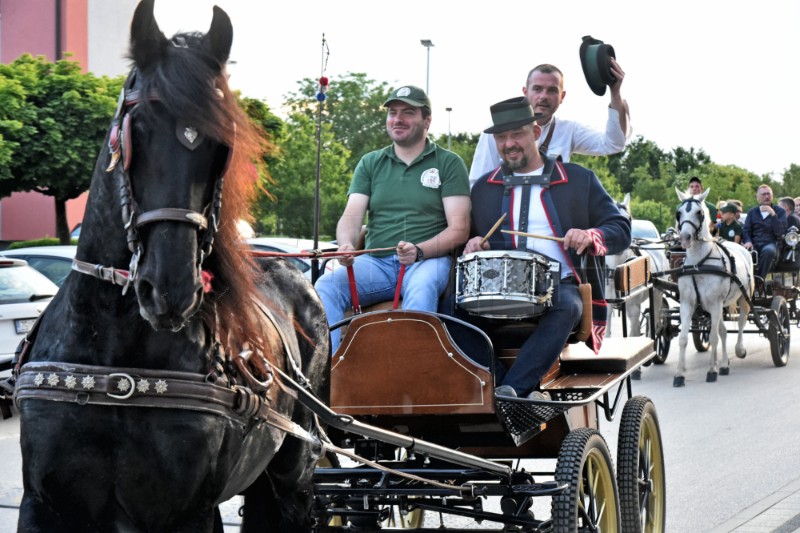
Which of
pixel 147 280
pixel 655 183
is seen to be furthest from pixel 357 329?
pixel 655 183

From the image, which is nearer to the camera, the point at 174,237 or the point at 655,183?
the point at 174,237

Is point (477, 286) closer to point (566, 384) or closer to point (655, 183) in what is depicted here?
point (566, 384)

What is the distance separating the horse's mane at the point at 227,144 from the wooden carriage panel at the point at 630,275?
9.37 ft

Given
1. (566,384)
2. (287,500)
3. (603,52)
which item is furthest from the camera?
(603,52)

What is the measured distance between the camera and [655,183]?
1731 inches

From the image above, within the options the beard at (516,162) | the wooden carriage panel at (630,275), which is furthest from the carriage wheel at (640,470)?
the beard at (516,162)

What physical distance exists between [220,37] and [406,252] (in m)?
2.28

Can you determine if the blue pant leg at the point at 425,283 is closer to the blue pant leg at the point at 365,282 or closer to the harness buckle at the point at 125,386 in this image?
the blue pant leg at the point at 365,282

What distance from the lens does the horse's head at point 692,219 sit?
14.0 m

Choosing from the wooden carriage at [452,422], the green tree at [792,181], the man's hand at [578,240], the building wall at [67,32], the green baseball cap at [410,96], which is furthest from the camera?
the green tree at [792,181]

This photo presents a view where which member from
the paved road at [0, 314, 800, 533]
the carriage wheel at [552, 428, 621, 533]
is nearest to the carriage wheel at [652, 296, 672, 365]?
the paved road at [0, 314, 800, 533]

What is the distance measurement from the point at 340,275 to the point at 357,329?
1.87 ft

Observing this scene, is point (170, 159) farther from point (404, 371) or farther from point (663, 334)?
point (663, 334)

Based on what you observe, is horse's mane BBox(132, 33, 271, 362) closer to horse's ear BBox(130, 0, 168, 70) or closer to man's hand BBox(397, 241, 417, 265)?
horse's ear BBox(130, 0, 168, 70)
